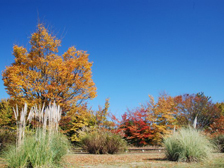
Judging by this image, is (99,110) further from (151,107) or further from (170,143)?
(170,143)

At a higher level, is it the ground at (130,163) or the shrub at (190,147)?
the shrub at (190,147)

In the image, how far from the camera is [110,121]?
18375mm

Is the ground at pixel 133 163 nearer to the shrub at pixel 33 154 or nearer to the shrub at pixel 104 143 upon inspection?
the shrub at pixel 33 154

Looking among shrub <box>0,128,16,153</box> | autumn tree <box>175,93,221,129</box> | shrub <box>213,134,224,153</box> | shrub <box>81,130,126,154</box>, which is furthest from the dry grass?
autumn tree <box>175,93,221,129</box>

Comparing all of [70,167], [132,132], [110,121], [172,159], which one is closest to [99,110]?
[110,121]

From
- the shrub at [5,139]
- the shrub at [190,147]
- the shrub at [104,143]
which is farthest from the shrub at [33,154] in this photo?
the shrub at [104,143]

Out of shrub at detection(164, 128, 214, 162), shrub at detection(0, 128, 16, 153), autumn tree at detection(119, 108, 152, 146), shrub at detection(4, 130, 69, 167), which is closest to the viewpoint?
shrub at detection(4, 130, 69, 167)

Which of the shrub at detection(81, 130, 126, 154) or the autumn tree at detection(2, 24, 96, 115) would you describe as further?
the autumn tree at detection(2, 24, 96, 115)

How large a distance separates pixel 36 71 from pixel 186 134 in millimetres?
12906

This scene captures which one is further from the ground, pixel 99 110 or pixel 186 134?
pixel 99 110

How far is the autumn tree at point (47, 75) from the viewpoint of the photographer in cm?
1631

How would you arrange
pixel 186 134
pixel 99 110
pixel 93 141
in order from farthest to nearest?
pixel 99 110, pixel 93 141, pixel 186 134

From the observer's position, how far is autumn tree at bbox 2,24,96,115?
53.5ft

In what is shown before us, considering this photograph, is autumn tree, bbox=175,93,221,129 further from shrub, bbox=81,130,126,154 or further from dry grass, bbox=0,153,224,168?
dry grass, bbox=0,153,224,168
